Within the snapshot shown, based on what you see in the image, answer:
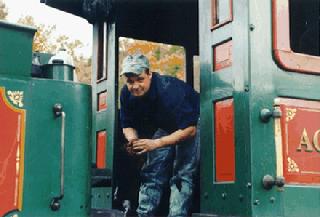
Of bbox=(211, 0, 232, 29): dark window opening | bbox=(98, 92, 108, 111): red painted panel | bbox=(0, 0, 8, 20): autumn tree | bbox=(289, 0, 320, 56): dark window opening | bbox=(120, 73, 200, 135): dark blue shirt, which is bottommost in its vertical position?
bbox=(120, 73, 200, 135): dark blue shirt

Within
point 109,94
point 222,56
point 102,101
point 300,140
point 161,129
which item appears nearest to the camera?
point 300,140

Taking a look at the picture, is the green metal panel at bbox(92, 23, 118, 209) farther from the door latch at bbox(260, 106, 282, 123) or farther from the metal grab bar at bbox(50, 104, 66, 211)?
the door latch at bbox(260, 106, 282, 123)

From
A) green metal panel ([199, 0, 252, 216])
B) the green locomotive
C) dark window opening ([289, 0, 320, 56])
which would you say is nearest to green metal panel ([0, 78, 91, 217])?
the green locomotive

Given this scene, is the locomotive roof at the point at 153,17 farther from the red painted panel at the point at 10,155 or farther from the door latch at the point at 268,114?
the door latch at the point at 268,114

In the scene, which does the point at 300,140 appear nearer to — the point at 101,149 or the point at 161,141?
the point at 161,141

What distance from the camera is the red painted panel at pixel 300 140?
2.60m

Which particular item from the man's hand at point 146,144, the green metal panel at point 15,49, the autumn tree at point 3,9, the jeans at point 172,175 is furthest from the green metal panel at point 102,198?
the autumn tree at point 3,9

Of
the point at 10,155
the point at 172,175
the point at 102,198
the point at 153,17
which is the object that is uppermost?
the point at 153,17

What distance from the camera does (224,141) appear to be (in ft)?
8.77

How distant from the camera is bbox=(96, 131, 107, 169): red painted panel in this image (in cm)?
388

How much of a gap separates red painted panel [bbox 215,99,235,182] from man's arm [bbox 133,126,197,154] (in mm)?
418

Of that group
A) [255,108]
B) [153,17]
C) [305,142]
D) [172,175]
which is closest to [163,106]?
[172,175]

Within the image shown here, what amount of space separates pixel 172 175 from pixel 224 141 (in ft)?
2.96

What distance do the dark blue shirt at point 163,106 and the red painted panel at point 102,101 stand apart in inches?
21.0
